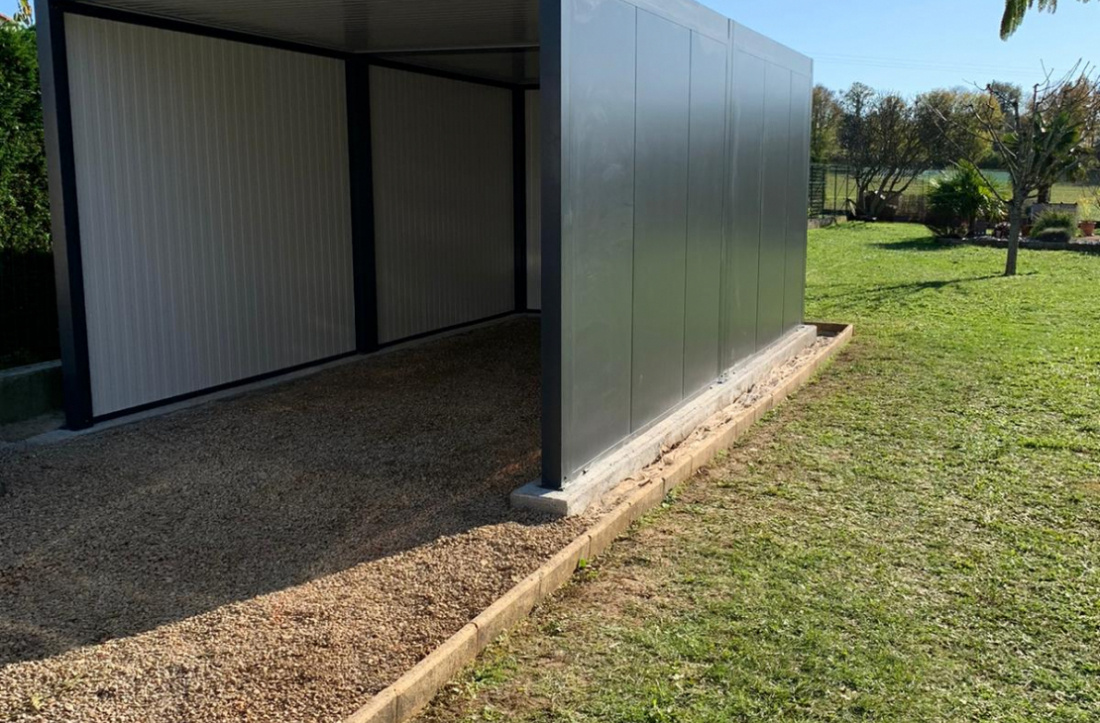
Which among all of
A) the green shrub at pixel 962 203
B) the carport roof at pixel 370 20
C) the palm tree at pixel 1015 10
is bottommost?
the green shrub at pixel 962 203

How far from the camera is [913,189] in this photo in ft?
98.1

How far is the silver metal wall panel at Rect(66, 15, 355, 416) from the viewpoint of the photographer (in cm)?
647

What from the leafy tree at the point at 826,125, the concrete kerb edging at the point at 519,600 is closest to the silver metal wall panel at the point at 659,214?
the concrete kerb edging at the point at 519,600

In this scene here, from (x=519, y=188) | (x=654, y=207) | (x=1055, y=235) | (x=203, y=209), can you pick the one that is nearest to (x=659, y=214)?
(x=654, y=207)

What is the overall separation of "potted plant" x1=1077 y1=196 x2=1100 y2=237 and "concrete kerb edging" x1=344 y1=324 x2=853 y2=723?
18.2 m

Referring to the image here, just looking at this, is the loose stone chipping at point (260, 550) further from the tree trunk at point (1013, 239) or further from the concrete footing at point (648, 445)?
the tree trunk at point (1013, 239)

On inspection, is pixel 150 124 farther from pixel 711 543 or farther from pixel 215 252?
pixel 711 543

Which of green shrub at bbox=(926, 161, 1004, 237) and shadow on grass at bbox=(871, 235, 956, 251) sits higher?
green shrub at bbox=(926, 161, 1004, 237)

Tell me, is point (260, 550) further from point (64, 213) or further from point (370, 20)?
point (370, 20)

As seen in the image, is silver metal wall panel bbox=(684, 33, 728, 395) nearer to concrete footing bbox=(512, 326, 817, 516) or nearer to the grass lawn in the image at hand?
concrete footing bbox=(512, 326, 817, 516)

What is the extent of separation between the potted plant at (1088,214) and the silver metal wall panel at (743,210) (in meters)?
16.1

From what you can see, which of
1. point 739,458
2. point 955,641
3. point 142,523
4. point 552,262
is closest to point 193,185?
point 142,523

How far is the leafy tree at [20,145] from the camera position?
6.94 m

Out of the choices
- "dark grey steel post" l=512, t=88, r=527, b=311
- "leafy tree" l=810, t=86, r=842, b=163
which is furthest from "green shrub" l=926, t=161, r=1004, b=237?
"dark grey steel post" l=512, t=88, r=527, b=311
